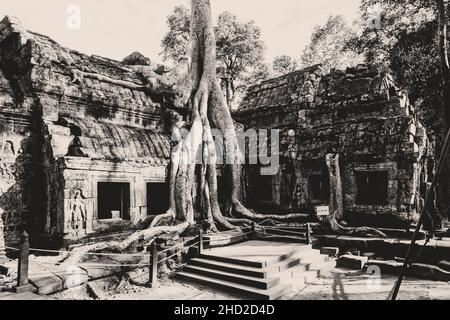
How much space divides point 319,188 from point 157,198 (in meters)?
5.37

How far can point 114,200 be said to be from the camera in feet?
32.8

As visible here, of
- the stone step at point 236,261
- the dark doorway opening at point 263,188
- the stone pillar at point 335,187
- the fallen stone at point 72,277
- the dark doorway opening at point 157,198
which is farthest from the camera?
the dark doorway opening at point 263,188

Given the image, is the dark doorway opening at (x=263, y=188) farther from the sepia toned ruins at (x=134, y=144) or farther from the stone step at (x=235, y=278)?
the stone step at (x=235, y=278)

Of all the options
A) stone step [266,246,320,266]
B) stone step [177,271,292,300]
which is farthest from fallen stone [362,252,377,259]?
stone step [177,271,292,300]

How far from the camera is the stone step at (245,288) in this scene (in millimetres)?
6020

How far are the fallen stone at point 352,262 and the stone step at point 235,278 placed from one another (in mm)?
2554

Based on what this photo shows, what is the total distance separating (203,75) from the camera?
12.0 m

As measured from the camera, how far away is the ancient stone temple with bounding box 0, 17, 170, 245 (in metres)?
7.61

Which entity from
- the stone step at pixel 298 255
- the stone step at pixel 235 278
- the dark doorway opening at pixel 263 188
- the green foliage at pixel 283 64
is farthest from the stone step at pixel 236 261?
the green foliage at pixel 283 64

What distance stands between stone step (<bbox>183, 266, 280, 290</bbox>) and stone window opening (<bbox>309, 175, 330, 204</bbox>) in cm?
492

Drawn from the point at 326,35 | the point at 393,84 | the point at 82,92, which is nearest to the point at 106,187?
the point at 82,92

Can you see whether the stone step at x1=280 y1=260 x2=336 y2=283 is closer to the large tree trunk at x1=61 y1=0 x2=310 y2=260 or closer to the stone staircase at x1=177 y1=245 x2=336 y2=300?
the stone staircase at x1=177 y1=245 x2=336 y2=300
